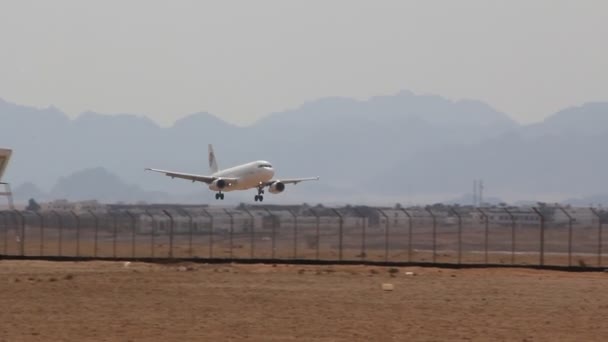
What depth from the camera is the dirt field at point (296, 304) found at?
27.0 m

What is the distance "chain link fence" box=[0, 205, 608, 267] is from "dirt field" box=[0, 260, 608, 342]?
705 cm

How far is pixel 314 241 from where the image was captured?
81.2 metres

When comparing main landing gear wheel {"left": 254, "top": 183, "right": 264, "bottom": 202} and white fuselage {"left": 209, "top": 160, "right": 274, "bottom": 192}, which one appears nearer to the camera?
main landing gear wheel {"left": 254, "top": 183, "right": 264, "bottom": 202}

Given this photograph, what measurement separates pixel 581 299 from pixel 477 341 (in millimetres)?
10966

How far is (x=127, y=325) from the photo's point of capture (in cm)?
2814

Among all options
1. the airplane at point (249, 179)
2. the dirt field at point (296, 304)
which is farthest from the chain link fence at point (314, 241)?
the dirt field at point (296, 304)

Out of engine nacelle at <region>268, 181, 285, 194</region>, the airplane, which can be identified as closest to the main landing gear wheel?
the airplane

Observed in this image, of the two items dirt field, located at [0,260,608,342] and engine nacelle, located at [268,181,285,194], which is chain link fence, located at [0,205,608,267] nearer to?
engine nacelle, located at [268,181,285,194]

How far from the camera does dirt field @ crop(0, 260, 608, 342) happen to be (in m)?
27.0

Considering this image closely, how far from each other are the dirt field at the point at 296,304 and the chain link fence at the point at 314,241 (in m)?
7.05

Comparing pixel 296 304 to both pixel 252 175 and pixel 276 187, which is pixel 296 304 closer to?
pixel 276 187

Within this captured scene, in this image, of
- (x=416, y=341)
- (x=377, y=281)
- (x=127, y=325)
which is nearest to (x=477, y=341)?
(x=416, y=341)

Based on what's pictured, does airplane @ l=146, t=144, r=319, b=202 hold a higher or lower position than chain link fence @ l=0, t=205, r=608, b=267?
higher

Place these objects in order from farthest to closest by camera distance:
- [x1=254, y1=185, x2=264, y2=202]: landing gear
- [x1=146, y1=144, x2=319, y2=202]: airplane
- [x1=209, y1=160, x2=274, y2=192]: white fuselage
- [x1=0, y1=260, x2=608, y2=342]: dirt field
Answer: [x1=209, y1=160, x2=274, y2=192]: white fuselage < [x1=146, y1=144, x2=319, y2=202]: airplane < [x1=254, y1=185, x2=264, y2=202]: landing gear < [x1=0, y1=260, x2=608, y2=342]: dirt field
